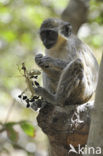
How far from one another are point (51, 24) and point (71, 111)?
6.53 ft

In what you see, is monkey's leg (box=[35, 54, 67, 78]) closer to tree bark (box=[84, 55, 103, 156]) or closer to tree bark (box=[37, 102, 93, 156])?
tree bark (box=[37, 102, 93, 156])

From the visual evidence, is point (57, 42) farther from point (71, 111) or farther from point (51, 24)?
point (71, 111)

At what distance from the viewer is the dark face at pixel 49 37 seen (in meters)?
7.14

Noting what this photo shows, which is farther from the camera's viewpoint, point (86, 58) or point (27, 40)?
point (27, 40)

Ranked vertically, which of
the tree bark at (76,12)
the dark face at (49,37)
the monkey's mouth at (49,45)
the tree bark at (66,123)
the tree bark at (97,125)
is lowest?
the tree bark at (66,123)

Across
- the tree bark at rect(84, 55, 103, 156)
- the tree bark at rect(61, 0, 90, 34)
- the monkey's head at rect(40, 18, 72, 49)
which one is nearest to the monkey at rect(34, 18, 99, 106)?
the monkey's head at rect(40, 18, 72, 49)

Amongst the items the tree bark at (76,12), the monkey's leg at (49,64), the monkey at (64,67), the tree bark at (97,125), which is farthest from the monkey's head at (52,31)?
the tree bark at (97,125)

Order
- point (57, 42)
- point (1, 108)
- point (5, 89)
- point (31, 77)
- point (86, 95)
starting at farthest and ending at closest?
point (1, 108) < point (5, 89) < point (57, 42) < point (86, 95) < point (31, 77)

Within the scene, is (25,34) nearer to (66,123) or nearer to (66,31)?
(66,31)

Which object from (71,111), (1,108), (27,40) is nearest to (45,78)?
(71,111)

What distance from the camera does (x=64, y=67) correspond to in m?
6.69

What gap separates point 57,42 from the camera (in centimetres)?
732

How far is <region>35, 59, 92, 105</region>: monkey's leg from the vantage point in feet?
20.3

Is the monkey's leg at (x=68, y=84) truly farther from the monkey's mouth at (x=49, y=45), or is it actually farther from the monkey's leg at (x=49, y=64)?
the monkey's mouth at (x=49, y=45)
